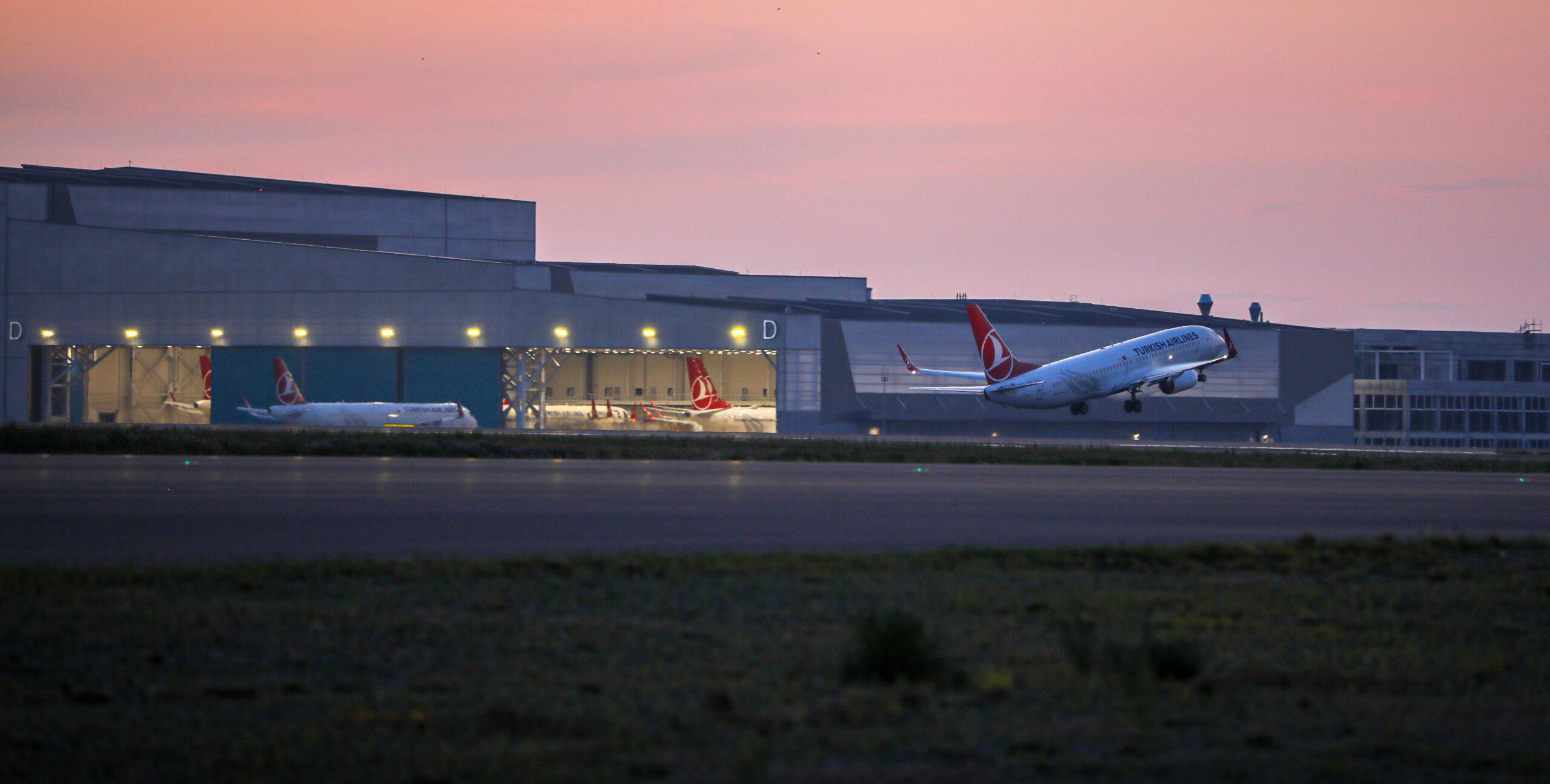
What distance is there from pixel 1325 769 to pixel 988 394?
168 ft

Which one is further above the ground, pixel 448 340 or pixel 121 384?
pixel 448 340

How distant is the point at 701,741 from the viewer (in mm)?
7473

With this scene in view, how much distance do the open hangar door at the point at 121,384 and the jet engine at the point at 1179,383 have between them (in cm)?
5132

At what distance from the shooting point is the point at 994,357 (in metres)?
57.9

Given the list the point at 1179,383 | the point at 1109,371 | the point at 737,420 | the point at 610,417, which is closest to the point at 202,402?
the point at 610,417

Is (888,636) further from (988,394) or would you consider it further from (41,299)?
(41,299)

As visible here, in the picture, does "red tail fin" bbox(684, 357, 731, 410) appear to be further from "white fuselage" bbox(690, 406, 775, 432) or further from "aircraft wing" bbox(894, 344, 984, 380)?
"aircraft wing" bbox(894, 344, 984, 380)

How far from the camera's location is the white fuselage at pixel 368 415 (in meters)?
63.9

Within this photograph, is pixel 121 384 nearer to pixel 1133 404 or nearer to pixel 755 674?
pixel 1133 404

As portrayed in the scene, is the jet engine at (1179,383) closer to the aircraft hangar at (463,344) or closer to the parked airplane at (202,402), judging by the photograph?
the aircraft hangar at (463,344)

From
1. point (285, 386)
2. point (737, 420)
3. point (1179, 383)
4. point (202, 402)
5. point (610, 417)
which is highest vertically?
point (285, 386)

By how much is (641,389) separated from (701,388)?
11.4 m

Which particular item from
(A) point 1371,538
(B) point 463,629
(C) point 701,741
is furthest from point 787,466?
(C) point 701,741

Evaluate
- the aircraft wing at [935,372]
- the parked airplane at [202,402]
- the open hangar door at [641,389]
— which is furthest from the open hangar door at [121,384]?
the aircraft wing at [935,372]
